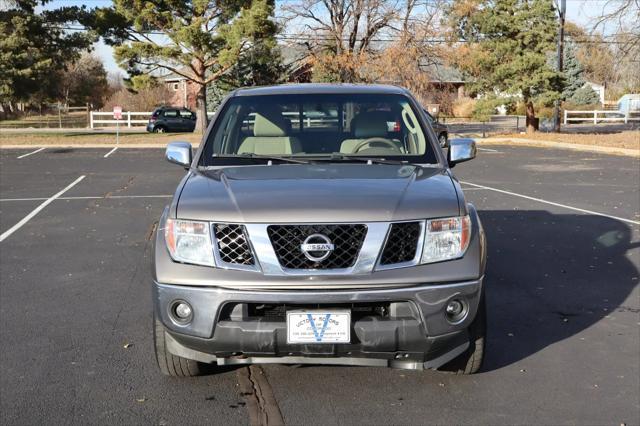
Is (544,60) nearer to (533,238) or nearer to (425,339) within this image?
(533,238)

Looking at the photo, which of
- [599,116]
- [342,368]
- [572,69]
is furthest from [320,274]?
[572,69]

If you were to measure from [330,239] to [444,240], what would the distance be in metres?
0.60

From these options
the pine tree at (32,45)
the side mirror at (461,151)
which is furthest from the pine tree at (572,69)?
the side mirror at (461,151)

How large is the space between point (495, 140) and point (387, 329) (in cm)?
2897

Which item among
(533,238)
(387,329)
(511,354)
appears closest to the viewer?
(387,329)

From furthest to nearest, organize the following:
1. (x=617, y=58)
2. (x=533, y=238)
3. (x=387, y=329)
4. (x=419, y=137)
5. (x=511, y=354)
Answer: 1. (x=617, y=58)
2. (x=533, y=238)
3. (x=419, y=137)
4. (x=511, y=354)
5. (x=387, y=329)

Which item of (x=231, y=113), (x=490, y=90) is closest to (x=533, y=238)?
(x=231, y=113)

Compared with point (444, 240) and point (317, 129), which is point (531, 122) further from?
point (444, 240)

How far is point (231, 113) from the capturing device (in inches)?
210

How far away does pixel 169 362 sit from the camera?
163 inches

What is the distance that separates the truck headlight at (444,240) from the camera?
3.67 metres

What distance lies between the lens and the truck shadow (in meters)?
5.16

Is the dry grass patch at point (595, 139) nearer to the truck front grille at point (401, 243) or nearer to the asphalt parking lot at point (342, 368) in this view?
the asphalt parking lot at point (342, 368)

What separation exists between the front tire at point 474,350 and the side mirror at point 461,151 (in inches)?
60.3
